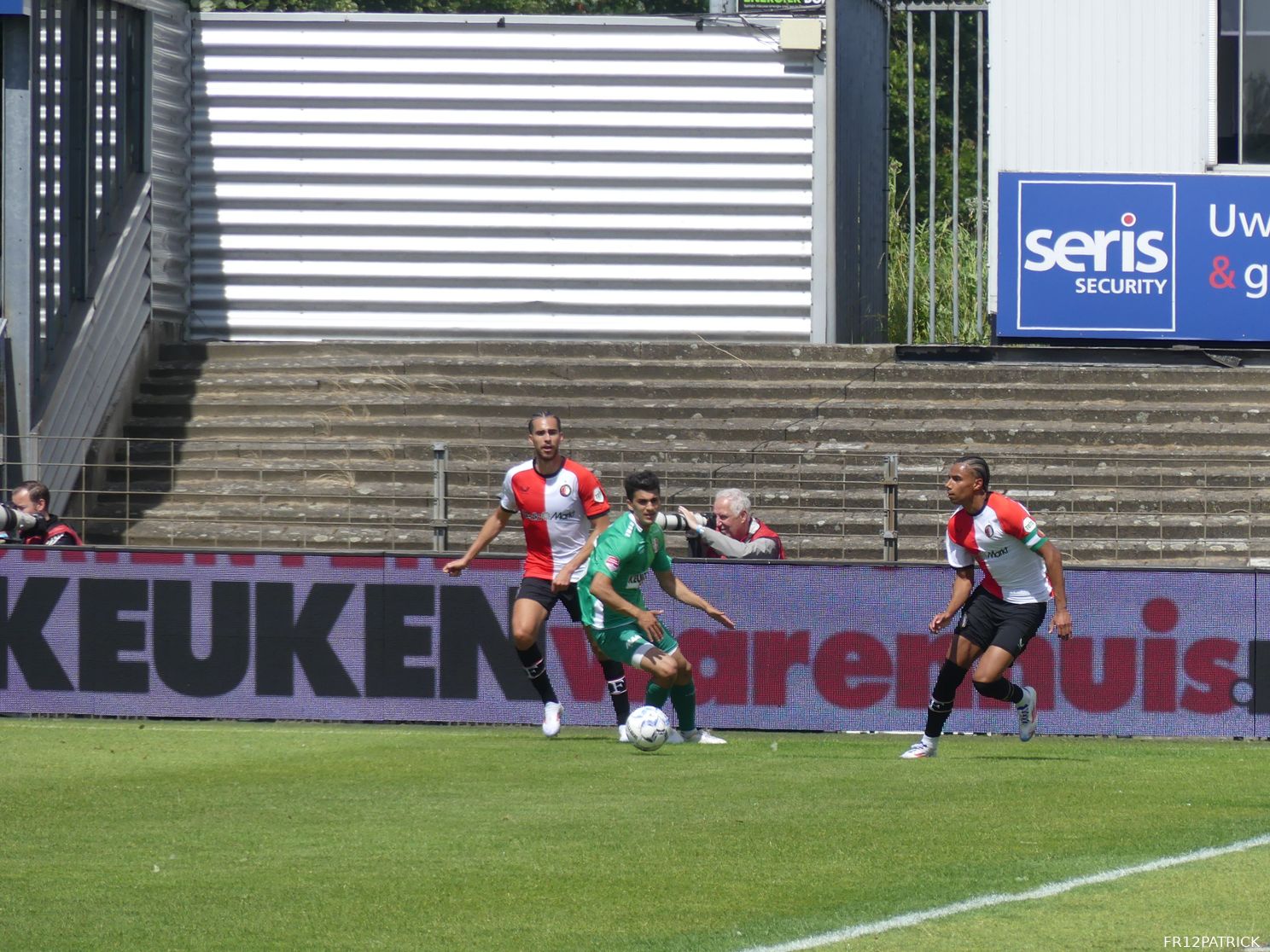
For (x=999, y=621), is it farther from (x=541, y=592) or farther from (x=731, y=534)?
(x=731, y=534)

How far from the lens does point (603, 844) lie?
8484mm

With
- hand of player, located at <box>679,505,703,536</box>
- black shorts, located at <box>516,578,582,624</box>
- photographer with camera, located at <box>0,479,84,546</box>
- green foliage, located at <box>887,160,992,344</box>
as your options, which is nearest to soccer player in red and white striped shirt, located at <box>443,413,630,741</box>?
black shorts, located at <box>516,578,582,624</box>

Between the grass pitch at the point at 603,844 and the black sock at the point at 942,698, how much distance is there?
35 cm

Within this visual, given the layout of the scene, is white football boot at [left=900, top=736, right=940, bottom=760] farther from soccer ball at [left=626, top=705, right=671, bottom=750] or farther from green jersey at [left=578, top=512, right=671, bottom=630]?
green jersey at [left=578, top=512, right=671, bottom=630]

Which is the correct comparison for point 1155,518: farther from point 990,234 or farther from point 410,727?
point 410,727

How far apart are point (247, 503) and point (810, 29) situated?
8213 mm

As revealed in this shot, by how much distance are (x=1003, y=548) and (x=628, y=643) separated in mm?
2314

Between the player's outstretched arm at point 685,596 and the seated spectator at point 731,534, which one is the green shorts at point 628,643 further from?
the seated spectator at point 731,534

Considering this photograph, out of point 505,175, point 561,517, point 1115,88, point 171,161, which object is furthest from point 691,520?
point 171,161

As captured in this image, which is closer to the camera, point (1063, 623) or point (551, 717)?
point (1063, 623)

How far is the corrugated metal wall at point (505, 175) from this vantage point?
22.5 meters

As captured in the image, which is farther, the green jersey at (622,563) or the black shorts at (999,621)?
the black shorts at (999,621)

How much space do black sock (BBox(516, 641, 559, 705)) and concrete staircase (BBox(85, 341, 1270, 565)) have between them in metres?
4.00

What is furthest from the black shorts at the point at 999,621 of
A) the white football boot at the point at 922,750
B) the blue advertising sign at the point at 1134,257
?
the blue advertising sign at the point at 1134,257
